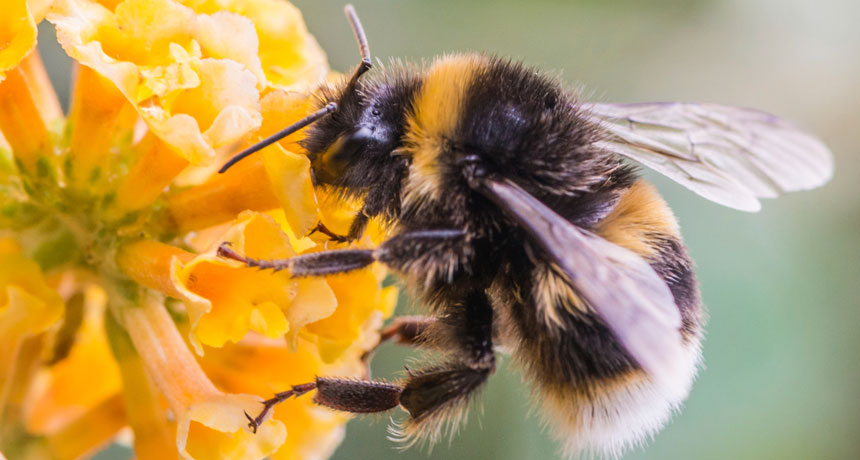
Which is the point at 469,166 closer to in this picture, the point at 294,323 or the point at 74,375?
the point at 294,323

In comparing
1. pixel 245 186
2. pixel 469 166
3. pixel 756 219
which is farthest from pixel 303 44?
pixel 756 219

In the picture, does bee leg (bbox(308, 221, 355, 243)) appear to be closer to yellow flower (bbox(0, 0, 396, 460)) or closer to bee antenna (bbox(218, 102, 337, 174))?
yellow flower (bbox(0, 0, 396, 460))

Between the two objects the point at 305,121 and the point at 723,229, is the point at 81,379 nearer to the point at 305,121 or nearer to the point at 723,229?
the point at 305,121

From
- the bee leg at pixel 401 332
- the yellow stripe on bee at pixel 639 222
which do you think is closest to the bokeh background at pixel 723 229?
the bee leg at pixel 401 332

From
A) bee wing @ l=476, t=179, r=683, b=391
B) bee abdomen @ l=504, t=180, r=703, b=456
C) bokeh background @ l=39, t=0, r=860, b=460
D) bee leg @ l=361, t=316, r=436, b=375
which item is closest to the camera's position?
bee wing @ l=476, t=179, r=683, b=391

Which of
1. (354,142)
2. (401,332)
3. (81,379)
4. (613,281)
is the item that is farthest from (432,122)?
(81,379)

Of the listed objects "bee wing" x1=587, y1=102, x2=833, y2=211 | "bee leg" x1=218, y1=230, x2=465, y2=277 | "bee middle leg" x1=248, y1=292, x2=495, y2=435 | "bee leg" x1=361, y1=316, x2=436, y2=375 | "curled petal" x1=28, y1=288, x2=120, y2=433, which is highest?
"bee wing" x1=587, y1=102, x2=833, y2=211

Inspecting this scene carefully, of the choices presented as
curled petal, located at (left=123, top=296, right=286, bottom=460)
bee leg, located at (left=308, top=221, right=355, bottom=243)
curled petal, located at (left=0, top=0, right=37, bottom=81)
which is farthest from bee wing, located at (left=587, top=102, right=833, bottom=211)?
curled petal, located at (left=0, top=0, right=37, bottom=81)
